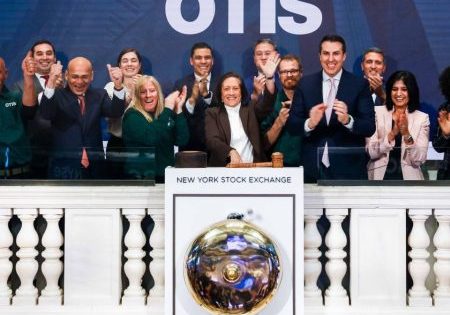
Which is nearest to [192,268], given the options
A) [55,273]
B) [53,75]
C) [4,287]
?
[55,273]

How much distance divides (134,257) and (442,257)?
153 centimetres

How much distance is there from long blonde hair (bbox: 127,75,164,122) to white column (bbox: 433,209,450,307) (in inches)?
85.2

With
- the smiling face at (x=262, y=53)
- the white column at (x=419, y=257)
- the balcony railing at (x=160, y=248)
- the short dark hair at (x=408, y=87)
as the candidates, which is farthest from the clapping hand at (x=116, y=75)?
the white column at (x=419, y=257)

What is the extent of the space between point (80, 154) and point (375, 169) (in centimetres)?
163

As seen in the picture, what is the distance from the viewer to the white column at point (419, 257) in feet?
11.9

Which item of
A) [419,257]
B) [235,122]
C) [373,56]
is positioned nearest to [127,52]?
[235,122]

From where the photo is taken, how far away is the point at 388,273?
3.63 meters

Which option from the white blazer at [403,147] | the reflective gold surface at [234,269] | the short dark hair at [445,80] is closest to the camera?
the reflective gold surface at [234,269]

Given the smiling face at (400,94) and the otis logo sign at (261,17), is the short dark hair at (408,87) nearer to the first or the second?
the smiling face at (400,94)

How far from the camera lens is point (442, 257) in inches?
143

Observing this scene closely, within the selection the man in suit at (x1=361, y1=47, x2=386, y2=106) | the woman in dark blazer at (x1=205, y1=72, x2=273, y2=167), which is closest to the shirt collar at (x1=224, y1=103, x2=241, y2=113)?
the woman in dark blazer at (x1=205, y1=72, x2=273, y2=167)

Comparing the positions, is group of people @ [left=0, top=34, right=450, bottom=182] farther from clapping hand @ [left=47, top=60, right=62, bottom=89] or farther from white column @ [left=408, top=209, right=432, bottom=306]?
white column @ [left=408, top=209, right=432, bottom=306]

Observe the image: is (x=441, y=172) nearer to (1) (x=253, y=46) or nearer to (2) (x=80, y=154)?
(1) (x=253, y=46)

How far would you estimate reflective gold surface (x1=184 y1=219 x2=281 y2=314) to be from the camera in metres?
3.21
